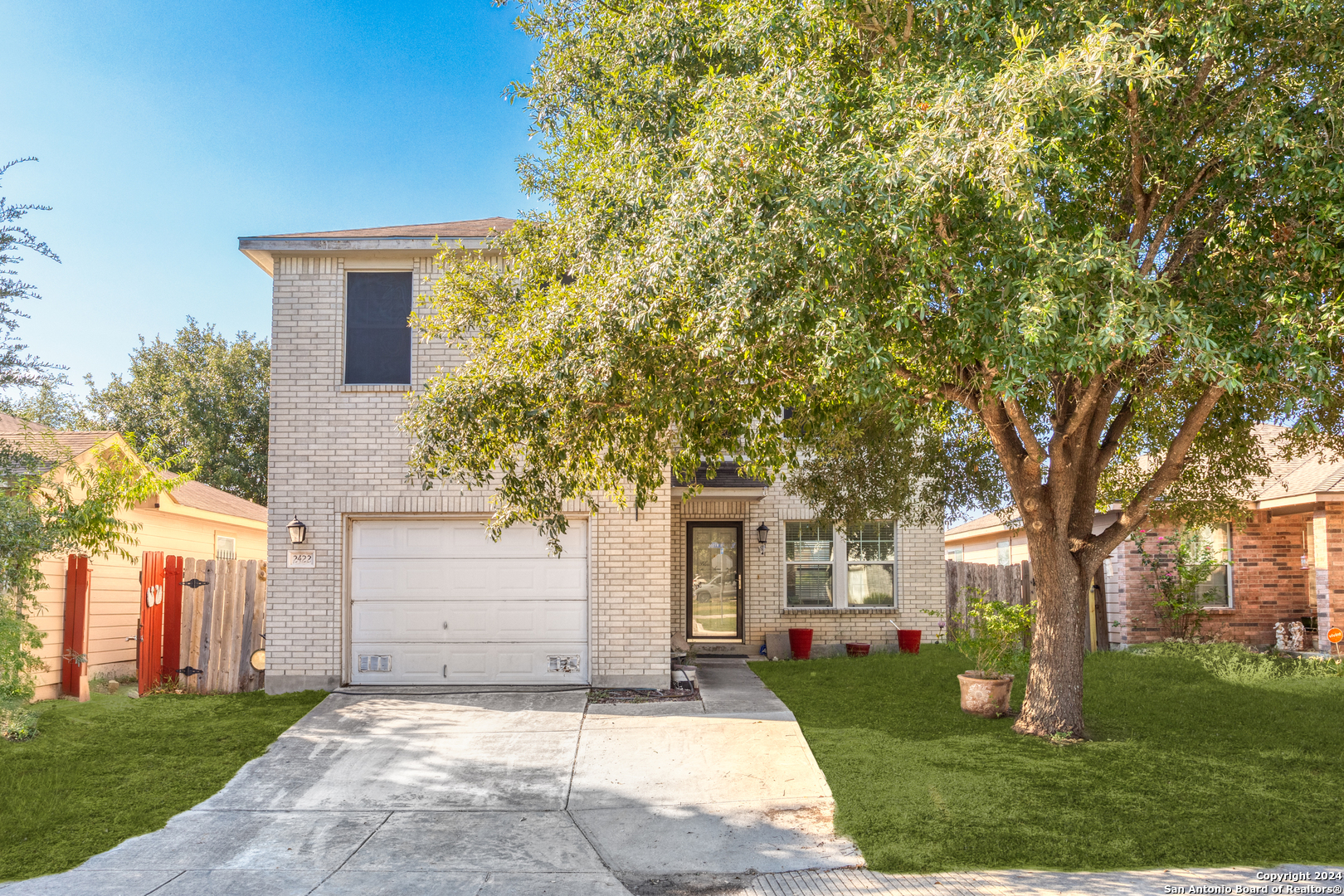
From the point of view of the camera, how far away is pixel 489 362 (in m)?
Answer: 8.58

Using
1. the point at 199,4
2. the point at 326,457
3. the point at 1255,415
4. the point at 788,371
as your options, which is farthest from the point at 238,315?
the point at 1255,415

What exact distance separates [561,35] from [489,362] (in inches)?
144

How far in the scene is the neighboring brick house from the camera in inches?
436

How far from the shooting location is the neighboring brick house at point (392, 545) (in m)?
11.1

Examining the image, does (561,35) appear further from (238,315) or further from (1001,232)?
(238,315)

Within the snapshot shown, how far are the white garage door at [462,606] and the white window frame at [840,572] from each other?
6.19 meters

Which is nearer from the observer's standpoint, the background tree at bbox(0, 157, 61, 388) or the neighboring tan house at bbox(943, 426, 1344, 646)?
the background tree at bbox(0, 157, 61, 388)

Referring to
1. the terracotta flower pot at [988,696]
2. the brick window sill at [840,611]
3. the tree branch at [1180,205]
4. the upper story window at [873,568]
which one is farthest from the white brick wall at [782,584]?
the tree branch at [1180,205]

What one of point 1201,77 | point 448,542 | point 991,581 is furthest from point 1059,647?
point 991,581

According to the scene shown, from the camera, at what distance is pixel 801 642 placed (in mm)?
15734

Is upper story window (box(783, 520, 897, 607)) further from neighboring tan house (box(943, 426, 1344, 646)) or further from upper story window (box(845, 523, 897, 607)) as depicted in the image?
neighboring tan house (box(943, 426, 1344, 646))

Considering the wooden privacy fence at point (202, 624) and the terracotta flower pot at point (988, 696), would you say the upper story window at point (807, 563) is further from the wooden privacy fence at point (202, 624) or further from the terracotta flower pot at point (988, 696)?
the wooden privacy fence at point (202, 624)

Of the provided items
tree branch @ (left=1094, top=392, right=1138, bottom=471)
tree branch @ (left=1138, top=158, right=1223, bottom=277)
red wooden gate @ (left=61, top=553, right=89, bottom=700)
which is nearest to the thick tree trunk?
tree branch @ (left=1094, top=392, right=1138, bottom=471)

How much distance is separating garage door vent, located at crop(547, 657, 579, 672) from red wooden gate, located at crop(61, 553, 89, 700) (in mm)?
5566
